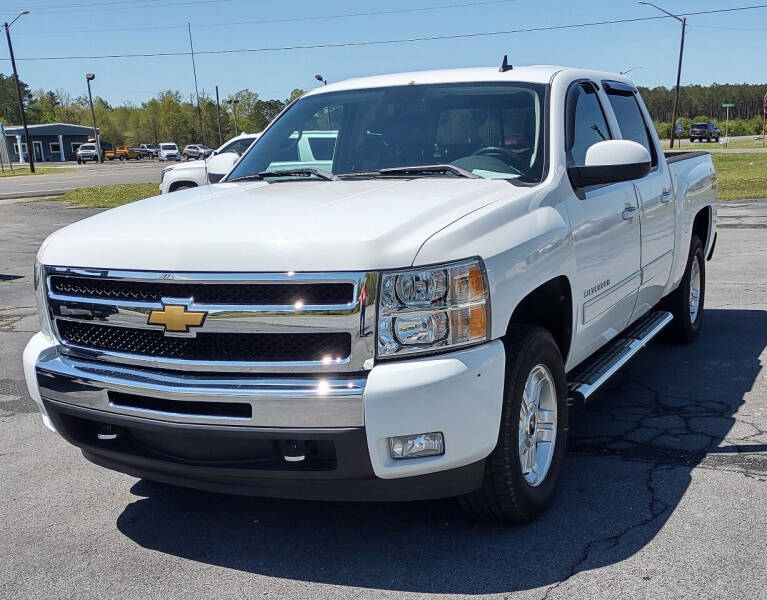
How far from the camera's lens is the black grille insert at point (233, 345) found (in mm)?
3092

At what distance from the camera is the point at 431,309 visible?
10.2 feet

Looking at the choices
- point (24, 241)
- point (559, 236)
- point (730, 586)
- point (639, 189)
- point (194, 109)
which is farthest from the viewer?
point (194, 109)

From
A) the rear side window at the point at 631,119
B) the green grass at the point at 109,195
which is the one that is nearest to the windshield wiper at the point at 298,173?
the rear side window at the point at 631,119

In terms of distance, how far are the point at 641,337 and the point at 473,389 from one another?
258 cm

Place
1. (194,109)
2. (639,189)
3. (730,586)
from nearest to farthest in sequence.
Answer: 1. (730,586)
2. (639,189)
3. (194,109)

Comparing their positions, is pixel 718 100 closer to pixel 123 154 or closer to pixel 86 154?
pixel 123 154

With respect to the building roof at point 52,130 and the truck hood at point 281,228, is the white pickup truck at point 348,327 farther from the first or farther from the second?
the building roof at point 52,130

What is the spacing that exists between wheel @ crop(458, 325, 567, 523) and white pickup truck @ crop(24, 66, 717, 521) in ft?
0.03

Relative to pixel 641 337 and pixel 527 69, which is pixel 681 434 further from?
pixel 527 69

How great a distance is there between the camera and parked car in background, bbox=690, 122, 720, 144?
7462 centimetres

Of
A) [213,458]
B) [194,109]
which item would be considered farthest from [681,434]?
[194,109]

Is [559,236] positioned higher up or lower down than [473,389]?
higher up

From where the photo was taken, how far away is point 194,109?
110125 millimetres

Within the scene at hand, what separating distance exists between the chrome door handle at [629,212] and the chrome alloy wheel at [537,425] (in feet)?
4.38
